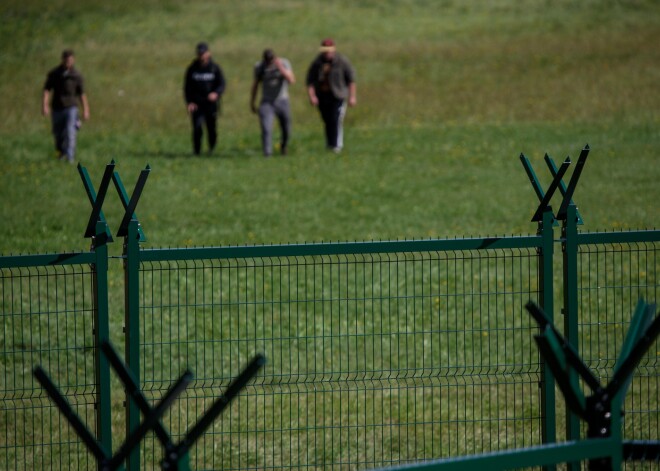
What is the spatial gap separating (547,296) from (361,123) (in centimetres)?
1869

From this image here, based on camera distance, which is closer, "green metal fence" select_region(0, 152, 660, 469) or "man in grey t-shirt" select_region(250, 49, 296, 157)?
"green metal fence" select_region(0, 152, 660, 469)

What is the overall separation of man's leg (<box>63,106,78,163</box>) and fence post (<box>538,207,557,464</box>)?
563 inches

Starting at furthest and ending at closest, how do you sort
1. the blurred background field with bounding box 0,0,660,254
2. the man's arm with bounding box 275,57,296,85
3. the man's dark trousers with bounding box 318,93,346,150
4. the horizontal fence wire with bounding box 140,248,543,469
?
the man's dark trousers with bounding box 318,93,346,150, the man's arm with bounding box 275,57,296,85, the blurred background field with bounding box 0,0,660,254, the horizontal fence wire with bounding box 140,248,543,469

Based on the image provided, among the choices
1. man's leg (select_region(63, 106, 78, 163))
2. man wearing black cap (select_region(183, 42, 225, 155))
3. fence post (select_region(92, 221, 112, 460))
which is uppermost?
man wearing black cap (select_region(183, 42, 225, 155))

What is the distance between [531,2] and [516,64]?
17122 mm

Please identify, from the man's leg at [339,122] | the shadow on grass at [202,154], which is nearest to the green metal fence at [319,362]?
the shadow on grass at [202,154]

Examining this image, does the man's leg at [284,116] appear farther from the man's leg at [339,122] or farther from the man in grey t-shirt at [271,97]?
the man's leg at [339,122]

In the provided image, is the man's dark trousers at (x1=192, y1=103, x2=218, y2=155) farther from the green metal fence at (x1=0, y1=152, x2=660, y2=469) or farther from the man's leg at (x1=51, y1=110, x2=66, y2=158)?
the green metal fence at (x1=0, y1=152, x2=660, y2=469)

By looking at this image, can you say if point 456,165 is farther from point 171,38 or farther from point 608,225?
point 171,38

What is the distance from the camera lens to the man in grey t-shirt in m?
20.9

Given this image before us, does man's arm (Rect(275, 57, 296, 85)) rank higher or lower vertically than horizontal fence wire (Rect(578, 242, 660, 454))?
higher

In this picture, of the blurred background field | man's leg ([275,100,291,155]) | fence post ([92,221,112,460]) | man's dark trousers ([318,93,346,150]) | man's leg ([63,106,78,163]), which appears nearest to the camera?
fence post ([92,221,112,460])

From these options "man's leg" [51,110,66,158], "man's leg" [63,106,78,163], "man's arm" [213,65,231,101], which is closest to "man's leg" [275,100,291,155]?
"man's arm" [213,65,231,101]

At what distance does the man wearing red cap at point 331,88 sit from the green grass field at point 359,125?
0.40 metres
